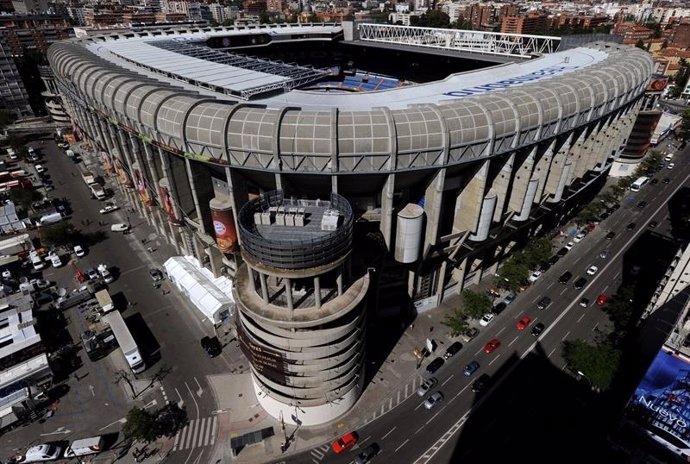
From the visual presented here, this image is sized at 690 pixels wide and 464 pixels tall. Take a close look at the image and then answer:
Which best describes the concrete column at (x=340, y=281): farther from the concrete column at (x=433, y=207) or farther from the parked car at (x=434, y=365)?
the parked car at (x=434, y=365)

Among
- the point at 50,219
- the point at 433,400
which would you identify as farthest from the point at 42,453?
the point at 50,219

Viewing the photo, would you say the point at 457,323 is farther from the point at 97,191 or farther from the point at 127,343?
the point at 97,191

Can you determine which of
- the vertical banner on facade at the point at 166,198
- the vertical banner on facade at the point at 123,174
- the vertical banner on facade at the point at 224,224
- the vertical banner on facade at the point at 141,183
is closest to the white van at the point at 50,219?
the vertical banner on facade at the point at 123,174

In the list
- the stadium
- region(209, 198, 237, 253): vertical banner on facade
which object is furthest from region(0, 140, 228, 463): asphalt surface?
region(209, 198, 237, 253): vertical banner on facade

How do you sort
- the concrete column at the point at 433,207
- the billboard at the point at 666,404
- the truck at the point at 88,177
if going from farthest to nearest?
the truck at the point at 88,177 < the concrete column at the point at 433,207 < the billboard at the point at 666,404

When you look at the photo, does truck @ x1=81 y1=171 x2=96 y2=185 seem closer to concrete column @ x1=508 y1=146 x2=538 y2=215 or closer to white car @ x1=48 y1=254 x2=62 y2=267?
white car @ x1=48 y1=254 x2=62 y2=267

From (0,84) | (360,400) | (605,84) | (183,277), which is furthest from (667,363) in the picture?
(0,84)
